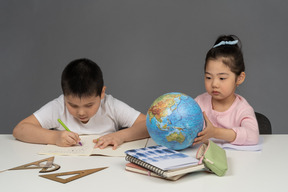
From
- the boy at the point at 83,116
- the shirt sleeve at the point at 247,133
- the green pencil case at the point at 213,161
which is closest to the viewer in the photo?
the green pencil case at the point at 213,161

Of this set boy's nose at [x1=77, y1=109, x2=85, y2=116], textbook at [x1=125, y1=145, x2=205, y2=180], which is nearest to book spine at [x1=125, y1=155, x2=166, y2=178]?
textbook at [x1=125, y1=145, x2=205, y2=180]

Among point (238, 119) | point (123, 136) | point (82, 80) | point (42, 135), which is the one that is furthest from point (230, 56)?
point (42, 135)

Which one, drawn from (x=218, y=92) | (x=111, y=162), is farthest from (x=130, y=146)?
(x=218, y=92)

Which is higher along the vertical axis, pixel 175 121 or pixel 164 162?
pixel 175 121

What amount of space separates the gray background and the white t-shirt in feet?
5.33

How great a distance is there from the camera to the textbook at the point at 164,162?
1881mm

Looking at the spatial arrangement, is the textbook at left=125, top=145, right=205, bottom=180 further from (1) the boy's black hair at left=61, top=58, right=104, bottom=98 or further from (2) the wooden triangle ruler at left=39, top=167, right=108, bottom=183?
(1) the boy's black hair at left=61, top=58, right=104, bottom=98

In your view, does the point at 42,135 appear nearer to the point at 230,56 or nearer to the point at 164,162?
the point at 164,162

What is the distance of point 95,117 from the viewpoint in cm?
304

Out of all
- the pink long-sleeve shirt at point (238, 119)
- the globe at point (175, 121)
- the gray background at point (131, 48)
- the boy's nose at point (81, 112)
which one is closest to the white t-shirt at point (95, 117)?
the boy's nose at point (81, 112)

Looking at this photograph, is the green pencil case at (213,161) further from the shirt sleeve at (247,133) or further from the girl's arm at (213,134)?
the shirt sleeve at (247,133)

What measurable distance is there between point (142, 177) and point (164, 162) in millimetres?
126

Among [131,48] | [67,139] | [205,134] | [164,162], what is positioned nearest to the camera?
[164,162]

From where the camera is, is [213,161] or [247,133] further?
[247,133]
